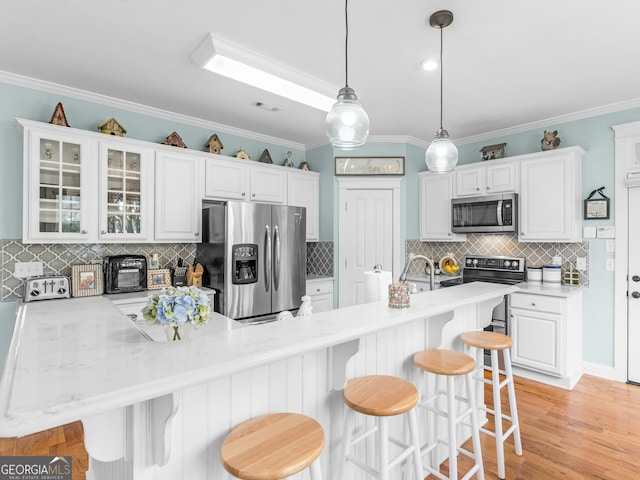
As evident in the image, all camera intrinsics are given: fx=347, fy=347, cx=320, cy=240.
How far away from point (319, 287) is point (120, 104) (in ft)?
9.03

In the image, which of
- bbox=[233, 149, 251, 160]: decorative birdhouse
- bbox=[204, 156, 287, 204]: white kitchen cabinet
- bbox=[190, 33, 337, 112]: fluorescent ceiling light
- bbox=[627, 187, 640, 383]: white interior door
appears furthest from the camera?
bbox=[233, 149, 251, 160]: decorative birdhouse

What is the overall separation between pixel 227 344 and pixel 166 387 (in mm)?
293

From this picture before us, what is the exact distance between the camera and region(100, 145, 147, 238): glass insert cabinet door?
2.91 m

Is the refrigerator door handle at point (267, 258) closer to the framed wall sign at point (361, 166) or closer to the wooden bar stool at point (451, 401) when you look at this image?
the framed wall sign at point (361, 166)

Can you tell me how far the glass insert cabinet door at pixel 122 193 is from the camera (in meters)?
2.91

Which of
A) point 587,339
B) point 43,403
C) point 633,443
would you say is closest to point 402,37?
point 43,403

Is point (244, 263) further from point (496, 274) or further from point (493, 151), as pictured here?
point (493, 151)

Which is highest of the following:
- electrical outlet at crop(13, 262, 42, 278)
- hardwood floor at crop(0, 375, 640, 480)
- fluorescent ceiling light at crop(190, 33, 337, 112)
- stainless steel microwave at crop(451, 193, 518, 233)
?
fluorescent ceiling light at crop(190, 33, 337, 112)

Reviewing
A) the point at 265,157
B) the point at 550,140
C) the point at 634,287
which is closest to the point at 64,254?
the point at 265,157

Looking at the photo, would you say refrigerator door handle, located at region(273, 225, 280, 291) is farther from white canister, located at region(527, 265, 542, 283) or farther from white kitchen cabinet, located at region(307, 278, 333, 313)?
white canister, located at region(527, 265, 542, 283)

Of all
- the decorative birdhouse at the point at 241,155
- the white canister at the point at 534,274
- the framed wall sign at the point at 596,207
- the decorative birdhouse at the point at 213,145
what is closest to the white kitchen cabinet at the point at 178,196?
the decorative birdhouse at the point at 213,145

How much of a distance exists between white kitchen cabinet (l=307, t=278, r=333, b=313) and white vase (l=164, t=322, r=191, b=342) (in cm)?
280

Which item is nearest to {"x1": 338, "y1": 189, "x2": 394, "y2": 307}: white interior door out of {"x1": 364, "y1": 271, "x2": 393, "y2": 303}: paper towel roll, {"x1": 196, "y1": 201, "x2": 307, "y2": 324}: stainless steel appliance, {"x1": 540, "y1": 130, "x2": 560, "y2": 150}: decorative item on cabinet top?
{"x1": 196, "y1": 201, "x2": 307, "y2": 324}: stainless steel appliance

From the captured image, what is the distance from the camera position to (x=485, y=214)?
3863 mm
